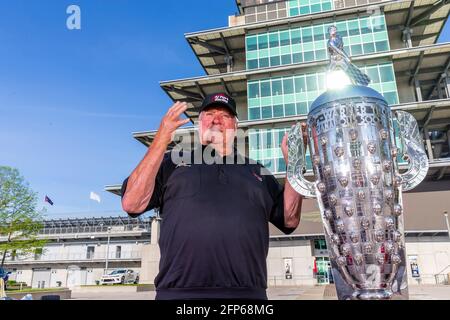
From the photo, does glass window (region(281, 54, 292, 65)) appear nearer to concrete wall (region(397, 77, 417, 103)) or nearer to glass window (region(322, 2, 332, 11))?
glass window (region(322, 2, 332, 11))

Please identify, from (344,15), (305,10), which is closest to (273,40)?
(305,10)

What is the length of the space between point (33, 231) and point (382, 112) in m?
31.1

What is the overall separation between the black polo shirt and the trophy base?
63cm

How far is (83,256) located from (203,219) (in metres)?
51.3

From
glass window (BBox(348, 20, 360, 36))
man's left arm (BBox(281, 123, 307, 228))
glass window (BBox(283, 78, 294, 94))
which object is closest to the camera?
man's left arm (BBox(281, 123, 307, 228))

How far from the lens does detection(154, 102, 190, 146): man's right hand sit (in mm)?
1860

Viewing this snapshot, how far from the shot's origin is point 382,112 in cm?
234

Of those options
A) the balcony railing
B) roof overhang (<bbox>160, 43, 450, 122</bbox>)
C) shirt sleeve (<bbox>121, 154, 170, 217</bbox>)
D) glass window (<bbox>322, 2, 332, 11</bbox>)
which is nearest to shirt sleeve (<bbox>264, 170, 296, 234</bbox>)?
shirt sleeve (<bbox>121, 154, 170, 217</bbox>)

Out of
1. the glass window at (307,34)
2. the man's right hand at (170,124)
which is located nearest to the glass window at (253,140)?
the glass window at (307,34)

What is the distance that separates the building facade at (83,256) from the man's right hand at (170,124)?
45.1m

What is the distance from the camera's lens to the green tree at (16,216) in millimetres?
26038

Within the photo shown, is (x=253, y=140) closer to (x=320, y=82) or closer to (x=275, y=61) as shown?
(x=320, y=82)

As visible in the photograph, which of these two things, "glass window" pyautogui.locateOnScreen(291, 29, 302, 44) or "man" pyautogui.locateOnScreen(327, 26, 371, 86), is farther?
"glass window" pyautogui.locateOnScreen(291, 29, 302, 44)
